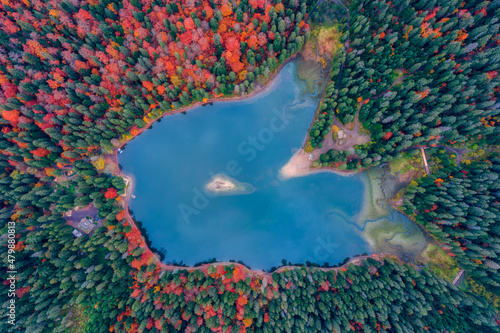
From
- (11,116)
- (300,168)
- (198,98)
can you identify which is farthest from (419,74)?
(11,116)

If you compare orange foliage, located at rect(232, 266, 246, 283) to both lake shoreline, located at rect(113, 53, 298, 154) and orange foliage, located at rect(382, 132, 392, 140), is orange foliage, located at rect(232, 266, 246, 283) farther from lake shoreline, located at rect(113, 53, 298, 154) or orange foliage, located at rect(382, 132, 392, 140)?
orange foliage, located at rect(382, 132, 392, 140)

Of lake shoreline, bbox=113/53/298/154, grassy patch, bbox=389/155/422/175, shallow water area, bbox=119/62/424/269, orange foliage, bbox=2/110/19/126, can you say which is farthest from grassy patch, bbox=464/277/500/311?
orange foliage, bbox=2/110/19/126

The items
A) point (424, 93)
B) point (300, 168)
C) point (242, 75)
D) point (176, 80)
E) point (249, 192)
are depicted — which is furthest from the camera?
point (249, 192)

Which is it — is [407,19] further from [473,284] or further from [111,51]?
[111,51]

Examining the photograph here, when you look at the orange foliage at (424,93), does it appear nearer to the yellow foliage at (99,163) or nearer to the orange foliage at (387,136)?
Result: the orange foliage at (387,136)

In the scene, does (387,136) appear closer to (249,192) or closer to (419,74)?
(419,74)

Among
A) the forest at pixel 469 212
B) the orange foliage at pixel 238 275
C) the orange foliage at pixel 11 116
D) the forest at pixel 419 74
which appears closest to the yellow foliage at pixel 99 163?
the orange foliage at pixel 11 116
